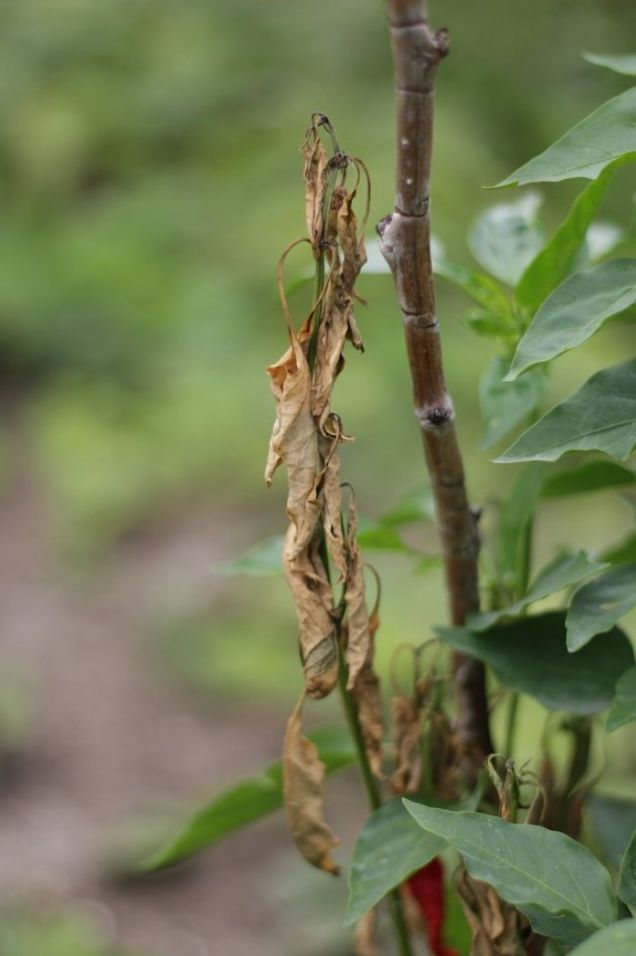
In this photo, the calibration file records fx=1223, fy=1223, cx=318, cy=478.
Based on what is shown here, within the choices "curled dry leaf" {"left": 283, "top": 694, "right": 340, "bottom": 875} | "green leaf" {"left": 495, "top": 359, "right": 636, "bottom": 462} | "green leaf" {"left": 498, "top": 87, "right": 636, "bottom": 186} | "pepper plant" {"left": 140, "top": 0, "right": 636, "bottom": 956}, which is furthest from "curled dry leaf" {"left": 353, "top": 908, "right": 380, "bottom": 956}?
"green leaf" {"left": 498, "top": 87, "right": 636, "bottom": 186}

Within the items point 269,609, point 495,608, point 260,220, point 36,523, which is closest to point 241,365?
point 260,220

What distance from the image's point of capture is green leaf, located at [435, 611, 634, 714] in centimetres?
63

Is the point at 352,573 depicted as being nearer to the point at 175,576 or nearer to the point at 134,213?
the point at 175,576

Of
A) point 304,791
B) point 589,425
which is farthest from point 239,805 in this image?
point 589,425

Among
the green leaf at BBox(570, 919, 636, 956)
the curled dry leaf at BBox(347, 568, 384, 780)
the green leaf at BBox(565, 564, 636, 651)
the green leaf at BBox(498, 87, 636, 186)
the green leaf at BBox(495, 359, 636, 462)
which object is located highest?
Answer: the green leaf at BBox(498, 87, 636, 186)

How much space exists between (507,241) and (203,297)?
3118mm

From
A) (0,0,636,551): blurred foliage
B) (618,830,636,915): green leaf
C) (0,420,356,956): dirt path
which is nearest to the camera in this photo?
(618,830,636,915): green leaf

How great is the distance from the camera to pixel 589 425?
1.79 ft

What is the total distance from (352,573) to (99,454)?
9.25 ft

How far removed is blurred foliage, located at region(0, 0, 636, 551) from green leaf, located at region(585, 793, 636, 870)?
211 centimetres

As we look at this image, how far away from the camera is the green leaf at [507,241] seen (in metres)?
0.73

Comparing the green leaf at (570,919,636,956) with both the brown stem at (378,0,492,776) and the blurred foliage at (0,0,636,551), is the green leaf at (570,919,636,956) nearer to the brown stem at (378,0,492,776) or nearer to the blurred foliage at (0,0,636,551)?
the brown stem at (378,0,492,776)

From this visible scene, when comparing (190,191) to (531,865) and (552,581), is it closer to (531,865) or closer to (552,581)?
(552,581)

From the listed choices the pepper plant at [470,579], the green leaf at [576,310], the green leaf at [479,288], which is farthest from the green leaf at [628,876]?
the green leaf at [479,288]
